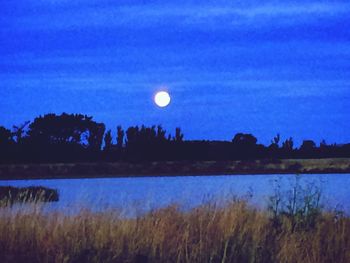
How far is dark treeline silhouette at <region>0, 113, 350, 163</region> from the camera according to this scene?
95.8 m

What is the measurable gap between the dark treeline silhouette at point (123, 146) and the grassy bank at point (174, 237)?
80707 millimetres

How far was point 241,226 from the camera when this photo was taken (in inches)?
531

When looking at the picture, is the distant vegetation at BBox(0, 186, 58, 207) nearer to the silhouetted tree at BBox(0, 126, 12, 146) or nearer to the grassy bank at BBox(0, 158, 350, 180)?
the grassy bank at BBox(0, 158, 350, 180)

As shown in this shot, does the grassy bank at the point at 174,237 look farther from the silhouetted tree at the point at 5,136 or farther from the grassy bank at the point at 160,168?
the silhouetted tree at the point at 5,136

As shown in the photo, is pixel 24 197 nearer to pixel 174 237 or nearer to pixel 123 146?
pixel 174 237

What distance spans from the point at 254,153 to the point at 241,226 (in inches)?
3563

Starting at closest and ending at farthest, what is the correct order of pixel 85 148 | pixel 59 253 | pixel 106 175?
pixel 59 253 → pixel 106 175 → pixel 85 148

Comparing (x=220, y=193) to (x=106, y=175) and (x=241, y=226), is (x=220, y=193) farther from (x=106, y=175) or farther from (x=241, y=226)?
(x=106, y=175)

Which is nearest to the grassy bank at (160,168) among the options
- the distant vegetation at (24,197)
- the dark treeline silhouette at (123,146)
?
the dark treeline silhouette at (123,146)

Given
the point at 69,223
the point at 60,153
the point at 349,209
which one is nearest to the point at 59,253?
the point at 69,223

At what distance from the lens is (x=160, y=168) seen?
9488 centimetres

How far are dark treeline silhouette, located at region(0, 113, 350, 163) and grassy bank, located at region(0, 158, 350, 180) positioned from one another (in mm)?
3079

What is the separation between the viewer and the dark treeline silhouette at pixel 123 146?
95.8m

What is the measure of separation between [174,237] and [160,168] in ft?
269
